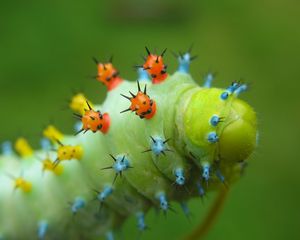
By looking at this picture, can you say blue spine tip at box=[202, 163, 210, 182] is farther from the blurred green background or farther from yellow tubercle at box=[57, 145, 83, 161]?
the blurred green background

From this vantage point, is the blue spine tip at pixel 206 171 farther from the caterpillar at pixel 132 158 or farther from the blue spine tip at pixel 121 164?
the blue spine tip at pixel 121 164

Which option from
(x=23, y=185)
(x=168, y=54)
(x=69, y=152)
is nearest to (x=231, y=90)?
(x=69, y=152)

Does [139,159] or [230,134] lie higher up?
[139,159]

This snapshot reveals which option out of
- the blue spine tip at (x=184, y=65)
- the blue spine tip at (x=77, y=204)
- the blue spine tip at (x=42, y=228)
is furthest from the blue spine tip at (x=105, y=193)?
the blue spine tip at (x=184, y=65)

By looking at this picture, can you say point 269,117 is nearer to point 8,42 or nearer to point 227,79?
point 227,79

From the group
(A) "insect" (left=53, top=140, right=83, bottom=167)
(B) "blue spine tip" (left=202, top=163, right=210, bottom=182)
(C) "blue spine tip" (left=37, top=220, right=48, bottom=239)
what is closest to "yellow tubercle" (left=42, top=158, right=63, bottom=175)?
(A) "insect" (left=53, top=140, right=83, bottom=167)

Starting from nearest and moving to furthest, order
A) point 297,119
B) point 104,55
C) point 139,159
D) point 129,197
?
point 139,159
point 129,197
point 297,119
point 104,55

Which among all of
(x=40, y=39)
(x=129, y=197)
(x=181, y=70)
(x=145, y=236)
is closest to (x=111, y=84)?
(x=181, y=70)
